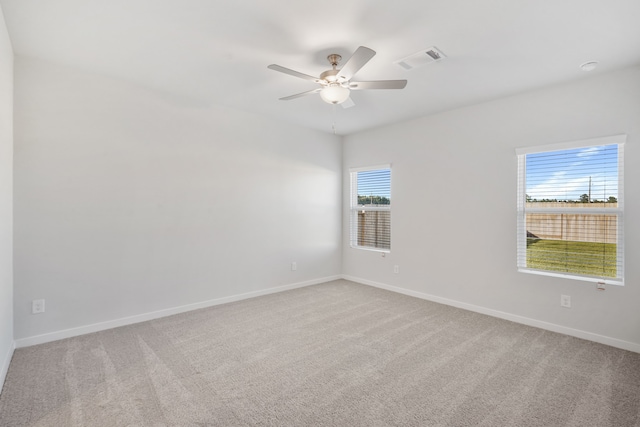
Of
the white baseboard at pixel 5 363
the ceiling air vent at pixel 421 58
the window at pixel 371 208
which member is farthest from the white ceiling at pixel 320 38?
the white baseboard at pixel 5 363

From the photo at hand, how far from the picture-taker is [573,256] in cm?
328

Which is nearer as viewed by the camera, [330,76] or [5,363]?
[5,363]

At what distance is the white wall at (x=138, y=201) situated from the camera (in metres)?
2.87

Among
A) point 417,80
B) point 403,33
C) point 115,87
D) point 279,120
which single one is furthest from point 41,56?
point 417,80

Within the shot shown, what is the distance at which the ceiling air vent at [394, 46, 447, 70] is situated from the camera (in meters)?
2.59

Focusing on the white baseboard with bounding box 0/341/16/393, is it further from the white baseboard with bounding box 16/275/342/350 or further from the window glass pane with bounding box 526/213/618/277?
the window glass pane with bounding box 526/213/618/277

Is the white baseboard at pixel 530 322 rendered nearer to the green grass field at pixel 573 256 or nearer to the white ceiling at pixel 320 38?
the green grass field at pixel 573 256

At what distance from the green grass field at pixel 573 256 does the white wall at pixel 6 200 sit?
490cm

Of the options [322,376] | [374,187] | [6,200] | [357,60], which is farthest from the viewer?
[374,187]

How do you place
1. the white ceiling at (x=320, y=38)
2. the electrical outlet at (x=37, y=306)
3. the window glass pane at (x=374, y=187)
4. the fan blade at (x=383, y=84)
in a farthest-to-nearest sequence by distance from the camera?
1. the window glass pane at (x=374, y=187)
2. the electrical outlet at (x=37, y=306)
3. the fan blade at (x=383, y=84)
4. the white ceiling at (x=320, y=38)

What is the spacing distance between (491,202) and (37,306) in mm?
4862

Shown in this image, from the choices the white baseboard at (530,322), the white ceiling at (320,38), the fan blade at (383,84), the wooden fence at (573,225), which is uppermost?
the white ceiling at (320,38)

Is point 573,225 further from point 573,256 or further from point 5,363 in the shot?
point 5,363

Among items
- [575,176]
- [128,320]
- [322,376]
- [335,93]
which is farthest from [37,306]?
[575,176]
